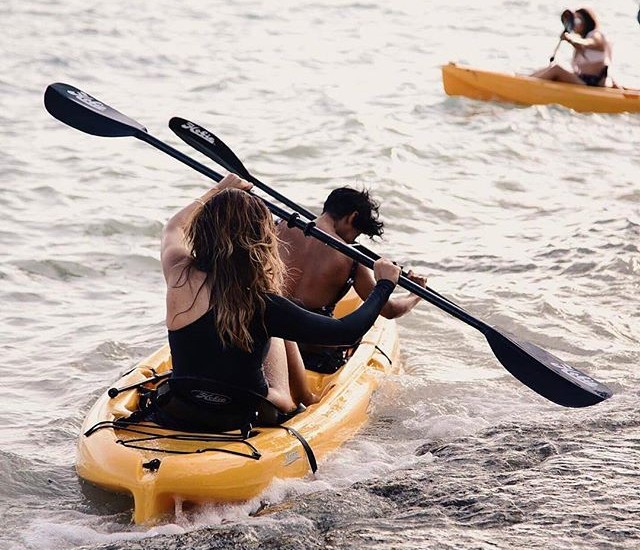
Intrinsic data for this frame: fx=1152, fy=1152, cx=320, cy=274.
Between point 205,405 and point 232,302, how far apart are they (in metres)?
0.45

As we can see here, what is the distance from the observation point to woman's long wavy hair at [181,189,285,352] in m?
3.89

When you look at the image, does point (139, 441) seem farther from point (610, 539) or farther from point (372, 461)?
point (610, 539)

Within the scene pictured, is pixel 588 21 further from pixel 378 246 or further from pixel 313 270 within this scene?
pixel 313 270

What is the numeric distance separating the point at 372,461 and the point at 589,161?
6.68 m

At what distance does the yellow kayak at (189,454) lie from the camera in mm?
3869

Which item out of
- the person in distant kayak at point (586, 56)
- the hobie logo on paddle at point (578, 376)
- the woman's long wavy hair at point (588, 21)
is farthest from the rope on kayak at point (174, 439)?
the woman's long wavy hair at point (588, 21)

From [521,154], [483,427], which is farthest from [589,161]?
[483,427]

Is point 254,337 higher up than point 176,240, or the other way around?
point 176,240

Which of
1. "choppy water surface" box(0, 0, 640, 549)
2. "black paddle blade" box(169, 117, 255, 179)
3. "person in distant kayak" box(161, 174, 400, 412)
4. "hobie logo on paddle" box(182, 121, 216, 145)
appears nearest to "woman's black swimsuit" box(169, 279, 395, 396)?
"person in distant kayak" box(161, 174, 400, 412)

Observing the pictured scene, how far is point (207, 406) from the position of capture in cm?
412

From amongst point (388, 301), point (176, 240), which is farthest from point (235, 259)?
point (388, 301)

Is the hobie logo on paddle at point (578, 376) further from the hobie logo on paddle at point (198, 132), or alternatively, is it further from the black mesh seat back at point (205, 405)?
the hobie logo on paddle at point (198, 132)

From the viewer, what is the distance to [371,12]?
17.7 metres

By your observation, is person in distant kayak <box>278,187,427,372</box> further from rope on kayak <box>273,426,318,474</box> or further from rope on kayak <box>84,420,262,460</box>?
rope on kayak <box>84,420,262,460</box>
